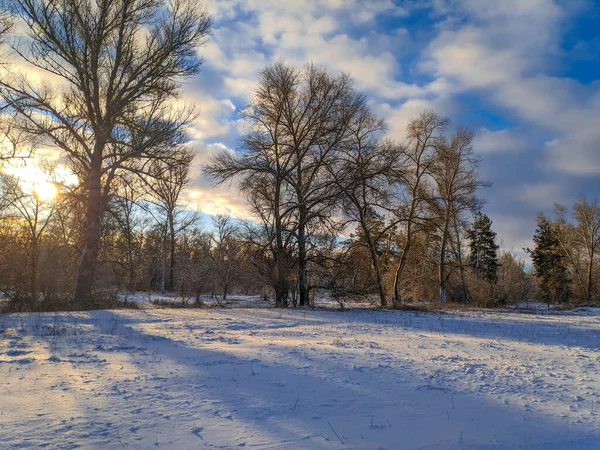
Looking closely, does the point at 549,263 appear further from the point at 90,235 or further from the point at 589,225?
the point at 90,235

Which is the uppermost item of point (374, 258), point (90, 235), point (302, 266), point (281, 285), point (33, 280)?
point (90, 235)

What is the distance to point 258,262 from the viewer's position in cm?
2016

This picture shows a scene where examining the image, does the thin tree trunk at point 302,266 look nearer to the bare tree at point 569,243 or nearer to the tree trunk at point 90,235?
the tree trunk at point 90,235

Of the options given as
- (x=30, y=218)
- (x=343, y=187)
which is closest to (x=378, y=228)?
(x=343, y=187)

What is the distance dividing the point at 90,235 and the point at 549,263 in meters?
50.0

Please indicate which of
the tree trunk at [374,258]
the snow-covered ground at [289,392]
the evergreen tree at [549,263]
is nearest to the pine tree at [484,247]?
the evergreen tree at [549,263]

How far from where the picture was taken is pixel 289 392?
5027mm

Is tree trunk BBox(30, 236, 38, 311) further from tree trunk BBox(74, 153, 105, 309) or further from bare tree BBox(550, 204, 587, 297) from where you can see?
bare tree BBox(550, 204, 587, 297)

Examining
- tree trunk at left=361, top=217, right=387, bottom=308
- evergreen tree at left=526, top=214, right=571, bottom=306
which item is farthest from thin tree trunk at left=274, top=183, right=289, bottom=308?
evergreen tree at left=526, top=214, right=571, bottom=306

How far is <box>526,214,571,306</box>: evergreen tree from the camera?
4412cm

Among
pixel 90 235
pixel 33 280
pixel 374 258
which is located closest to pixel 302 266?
pixel 374 258

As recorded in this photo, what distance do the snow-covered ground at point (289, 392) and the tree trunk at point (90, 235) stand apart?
6.80m

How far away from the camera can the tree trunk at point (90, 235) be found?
15078 mm

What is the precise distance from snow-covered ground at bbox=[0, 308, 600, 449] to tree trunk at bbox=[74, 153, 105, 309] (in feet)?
22.3
